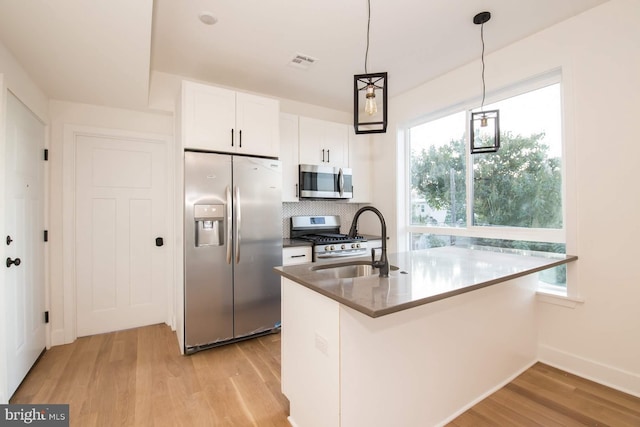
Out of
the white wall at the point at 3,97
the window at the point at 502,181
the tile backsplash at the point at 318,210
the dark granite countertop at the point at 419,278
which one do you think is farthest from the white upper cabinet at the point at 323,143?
the white wall at the point at 3,97

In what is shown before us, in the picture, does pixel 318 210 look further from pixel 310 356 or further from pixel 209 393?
pixel 310 356

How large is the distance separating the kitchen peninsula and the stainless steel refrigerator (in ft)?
3.79

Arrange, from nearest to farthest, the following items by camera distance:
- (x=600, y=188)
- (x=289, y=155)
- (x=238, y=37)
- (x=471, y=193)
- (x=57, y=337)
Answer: (x=600, y=188) < (x=238, y=37) < (x=57, y=337) < (x=471, y=193) < (x=289, y=155)

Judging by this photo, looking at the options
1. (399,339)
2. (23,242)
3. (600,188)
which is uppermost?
(600,188)

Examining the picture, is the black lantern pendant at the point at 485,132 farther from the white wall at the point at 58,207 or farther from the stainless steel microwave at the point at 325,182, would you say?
the white wall at the point at 58,207

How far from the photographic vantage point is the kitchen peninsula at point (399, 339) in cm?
135

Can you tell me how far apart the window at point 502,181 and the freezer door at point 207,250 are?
240cm

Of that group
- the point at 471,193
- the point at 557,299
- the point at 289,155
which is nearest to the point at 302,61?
the point at 289,155

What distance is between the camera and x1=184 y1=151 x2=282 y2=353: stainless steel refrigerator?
2.65m

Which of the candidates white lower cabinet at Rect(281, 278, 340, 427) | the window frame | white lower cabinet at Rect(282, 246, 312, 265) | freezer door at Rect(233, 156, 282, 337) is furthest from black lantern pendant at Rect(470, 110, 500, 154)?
white lower cabinet at Rect(282, 246, 312, 265)

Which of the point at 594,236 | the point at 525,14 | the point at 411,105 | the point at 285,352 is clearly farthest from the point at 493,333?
the point at 411,105

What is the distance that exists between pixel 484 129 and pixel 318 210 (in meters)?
2.44

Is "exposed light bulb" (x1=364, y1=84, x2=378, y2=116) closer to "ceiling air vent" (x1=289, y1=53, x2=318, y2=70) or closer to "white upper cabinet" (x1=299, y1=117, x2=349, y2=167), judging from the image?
"ceiling air vent" (x1=289, y1=53, x2=318, y2=70)

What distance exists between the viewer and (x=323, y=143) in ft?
12.7
